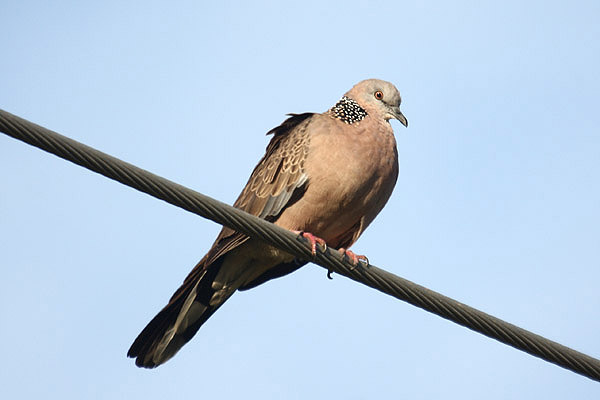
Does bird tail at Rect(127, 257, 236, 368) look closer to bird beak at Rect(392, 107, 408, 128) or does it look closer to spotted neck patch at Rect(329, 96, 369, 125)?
spotted neck patch at Rect(329, 96, 369, 125)

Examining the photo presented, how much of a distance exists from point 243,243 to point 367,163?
3.35 feet

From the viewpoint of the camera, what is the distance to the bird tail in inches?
238

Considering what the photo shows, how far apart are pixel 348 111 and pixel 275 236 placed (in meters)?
2.66

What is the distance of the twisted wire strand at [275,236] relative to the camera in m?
3.52

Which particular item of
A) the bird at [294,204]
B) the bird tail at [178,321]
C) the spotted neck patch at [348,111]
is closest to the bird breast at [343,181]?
the bird at [294,204]

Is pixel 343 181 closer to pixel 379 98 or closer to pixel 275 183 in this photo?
pixel 275 183

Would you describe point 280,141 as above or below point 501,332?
above

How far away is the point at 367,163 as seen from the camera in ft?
19.5

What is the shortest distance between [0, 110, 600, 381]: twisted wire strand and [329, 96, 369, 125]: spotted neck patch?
7.18ft

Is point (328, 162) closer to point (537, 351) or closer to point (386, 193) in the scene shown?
point (386, 193)

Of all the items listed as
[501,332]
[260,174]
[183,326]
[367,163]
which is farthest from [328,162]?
[501,332]

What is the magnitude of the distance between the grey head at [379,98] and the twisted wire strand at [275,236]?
2606 millimetres

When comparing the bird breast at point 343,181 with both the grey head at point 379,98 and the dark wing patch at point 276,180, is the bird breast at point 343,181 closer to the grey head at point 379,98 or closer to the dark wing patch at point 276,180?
the dark wing patch at point 276,180

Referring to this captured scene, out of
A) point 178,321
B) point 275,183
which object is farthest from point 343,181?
point 178,321
